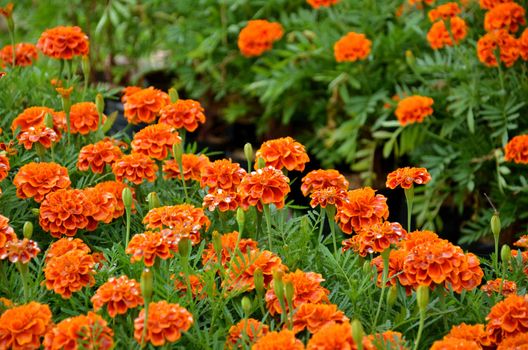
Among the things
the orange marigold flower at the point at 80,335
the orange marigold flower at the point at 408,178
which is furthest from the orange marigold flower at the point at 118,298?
the orange marigold flower at the point at 408,178

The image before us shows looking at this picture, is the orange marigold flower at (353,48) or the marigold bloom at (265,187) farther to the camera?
the orange marigold flower at (353,48)

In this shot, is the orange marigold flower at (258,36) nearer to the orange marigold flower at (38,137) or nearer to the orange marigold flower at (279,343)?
the orange marigold flower at (38,137)

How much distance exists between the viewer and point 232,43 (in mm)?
4078

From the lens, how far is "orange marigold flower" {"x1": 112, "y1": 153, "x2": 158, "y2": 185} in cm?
171

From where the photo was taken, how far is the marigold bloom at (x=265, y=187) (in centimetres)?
149

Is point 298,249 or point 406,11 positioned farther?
point 406,11

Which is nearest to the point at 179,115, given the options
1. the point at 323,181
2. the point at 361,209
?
the point at 323,181

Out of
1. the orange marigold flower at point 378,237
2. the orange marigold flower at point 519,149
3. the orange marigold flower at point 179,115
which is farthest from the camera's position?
the orange marigold flower at point 519,149

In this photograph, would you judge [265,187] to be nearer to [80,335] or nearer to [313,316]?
[313,316]

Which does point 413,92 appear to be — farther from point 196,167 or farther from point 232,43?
point 196,167

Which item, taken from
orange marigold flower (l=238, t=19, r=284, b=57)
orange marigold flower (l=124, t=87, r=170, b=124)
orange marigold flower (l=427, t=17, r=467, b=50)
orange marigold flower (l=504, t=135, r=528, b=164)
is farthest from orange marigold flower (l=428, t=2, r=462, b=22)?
orange marigold flower (l=124, t=87, r=170, b=124)

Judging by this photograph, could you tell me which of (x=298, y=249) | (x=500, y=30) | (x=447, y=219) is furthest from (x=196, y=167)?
(x=447, y=219)

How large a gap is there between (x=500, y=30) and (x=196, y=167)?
4.24 feet

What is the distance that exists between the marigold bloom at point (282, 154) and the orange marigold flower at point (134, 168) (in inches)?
9.5
